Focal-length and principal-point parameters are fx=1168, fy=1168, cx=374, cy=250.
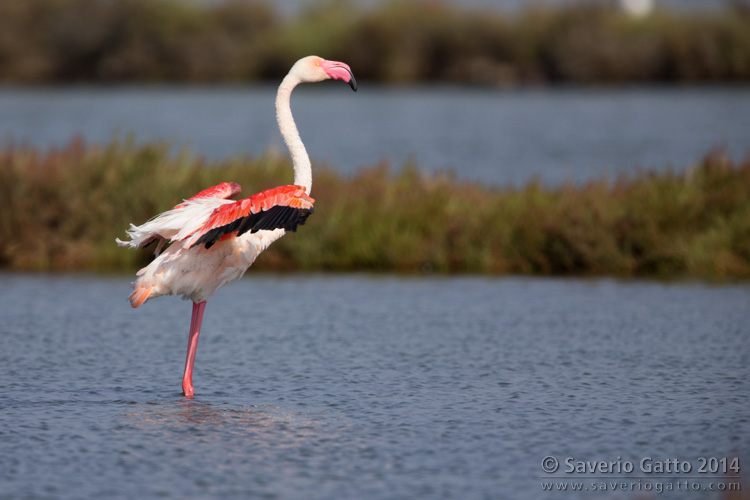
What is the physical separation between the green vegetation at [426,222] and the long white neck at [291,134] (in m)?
6.00

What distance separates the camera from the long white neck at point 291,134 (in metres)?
9.19

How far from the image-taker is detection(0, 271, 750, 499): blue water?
7.23m

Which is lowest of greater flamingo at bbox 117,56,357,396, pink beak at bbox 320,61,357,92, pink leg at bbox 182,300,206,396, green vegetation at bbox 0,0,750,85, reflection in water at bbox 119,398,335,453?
reflection in water at bbox 119,398,335,453

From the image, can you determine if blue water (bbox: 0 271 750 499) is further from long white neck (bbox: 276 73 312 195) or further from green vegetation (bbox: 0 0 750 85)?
green vegetation (bbox: 0 0 750 85)

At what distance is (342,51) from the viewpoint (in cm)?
5091

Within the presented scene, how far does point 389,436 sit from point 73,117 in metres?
32.0

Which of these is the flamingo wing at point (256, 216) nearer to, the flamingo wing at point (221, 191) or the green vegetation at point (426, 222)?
the flamingo wing at point (221, 191)

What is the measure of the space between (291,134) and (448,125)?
25979 mm

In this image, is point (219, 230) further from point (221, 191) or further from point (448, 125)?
point (448, 125)

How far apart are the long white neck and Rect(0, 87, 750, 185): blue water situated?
1191cm

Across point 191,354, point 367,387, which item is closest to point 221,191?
point 191,354

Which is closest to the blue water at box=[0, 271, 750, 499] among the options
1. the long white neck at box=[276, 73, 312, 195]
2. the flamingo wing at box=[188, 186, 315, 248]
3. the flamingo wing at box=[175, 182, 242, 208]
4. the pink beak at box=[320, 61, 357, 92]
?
the flamingo wing at box=[188, 186, 315, 248]

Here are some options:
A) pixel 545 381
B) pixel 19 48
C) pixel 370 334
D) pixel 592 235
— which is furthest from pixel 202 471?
pixel 19 48

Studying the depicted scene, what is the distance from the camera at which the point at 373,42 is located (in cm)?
5012
